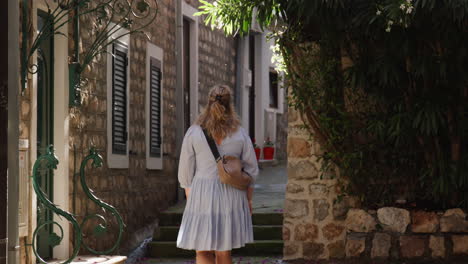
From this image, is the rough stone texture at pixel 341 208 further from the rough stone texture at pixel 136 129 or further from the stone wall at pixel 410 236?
the rough stone texture at pixel 136 129

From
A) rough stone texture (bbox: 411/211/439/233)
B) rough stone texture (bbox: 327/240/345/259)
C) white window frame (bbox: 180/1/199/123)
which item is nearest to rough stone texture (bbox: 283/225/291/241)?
rough stone texture (bbox: 327/240/345/259)

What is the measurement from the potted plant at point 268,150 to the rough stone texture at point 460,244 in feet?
39.2

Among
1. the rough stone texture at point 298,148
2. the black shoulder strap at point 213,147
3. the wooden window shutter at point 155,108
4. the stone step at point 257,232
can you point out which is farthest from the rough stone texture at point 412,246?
the wooden window shutter at point 155,108

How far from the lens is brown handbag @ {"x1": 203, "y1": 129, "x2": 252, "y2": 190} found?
7.71 metres

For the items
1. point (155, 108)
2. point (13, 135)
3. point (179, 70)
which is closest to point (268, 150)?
point (179, 70)

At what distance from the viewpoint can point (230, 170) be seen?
772cm

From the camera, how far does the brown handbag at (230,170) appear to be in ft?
25.3

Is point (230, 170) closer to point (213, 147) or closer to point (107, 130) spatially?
point (213, 147)

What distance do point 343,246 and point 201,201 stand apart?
3225 millimetres

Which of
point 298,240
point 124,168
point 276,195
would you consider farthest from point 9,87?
point 276,195

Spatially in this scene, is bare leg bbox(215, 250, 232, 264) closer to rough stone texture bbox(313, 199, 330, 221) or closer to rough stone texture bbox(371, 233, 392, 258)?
rough stone texture bbox(371, 233, 392, 258)

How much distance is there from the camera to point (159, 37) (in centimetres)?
1394

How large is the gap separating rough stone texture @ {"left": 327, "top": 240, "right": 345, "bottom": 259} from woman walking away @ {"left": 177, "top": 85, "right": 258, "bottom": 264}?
114 inches

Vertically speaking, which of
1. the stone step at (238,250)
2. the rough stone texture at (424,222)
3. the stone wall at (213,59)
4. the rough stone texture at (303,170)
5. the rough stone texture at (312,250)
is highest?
the stone wall at (213,59)
